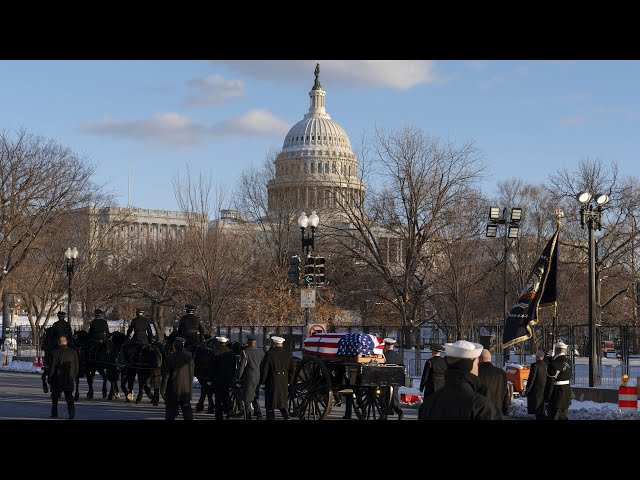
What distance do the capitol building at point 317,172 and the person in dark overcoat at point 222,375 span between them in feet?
113

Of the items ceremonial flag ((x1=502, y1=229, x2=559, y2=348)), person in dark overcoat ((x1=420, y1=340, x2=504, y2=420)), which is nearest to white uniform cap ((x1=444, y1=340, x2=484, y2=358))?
person in dark overcoat ((x1=420, y1=340, x2=504, y2=420))

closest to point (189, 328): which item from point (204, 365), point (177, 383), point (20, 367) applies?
point (204, 365)

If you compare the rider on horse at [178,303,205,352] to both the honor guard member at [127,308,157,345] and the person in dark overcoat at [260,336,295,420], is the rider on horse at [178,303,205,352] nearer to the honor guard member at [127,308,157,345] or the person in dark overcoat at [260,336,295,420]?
the honor guard member at [127,308,157,345]

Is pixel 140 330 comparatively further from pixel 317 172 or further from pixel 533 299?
pixel 317 172

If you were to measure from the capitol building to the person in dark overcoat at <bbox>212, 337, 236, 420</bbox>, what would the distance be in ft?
113

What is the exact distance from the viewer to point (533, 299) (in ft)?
98.1

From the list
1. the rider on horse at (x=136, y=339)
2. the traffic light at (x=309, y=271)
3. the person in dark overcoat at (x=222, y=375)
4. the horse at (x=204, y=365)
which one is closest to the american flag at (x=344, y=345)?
the person in dark overcoat at (x=222, y=375)
